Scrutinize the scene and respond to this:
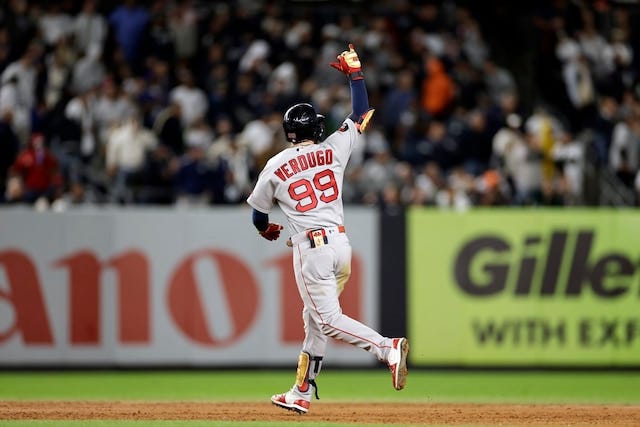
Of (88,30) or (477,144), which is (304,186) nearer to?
(477,144)

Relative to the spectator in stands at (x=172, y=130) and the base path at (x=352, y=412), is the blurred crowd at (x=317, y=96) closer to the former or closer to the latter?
the spectator in stands at (x=172, y=130)

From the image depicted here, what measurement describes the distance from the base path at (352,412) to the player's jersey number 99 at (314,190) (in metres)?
1.75

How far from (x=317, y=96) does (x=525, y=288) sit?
17.4ft

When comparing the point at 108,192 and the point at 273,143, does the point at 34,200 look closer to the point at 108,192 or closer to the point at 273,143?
the point at 108,192

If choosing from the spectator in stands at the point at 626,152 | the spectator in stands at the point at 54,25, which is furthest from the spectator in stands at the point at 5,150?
the spectator in stands at the point at 626,152

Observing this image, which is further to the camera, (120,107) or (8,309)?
(120,107)

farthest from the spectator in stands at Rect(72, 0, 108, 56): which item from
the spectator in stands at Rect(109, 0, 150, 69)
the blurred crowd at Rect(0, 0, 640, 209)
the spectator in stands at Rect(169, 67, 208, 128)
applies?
the spectator in stands at Rect(169, 67, 208, 128)

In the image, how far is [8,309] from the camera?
15.8 meters

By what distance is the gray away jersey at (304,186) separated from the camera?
9.88 meters

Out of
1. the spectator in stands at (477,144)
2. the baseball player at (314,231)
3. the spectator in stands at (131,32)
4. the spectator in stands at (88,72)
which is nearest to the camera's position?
the baseball player at (314,231)

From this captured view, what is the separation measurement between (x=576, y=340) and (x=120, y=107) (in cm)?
777

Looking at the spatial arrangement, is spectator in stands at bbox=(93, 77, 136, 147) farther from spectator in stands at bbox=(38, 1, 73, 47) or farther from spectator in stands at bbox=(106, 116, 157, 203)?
spectator in stands at bbox=(38, 1, 73, 47)

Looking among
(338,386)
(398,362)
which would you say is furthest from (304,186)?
(338,386)

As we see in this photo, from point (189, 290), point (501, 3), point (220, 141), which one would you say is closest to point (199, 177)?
point (220, 141)
